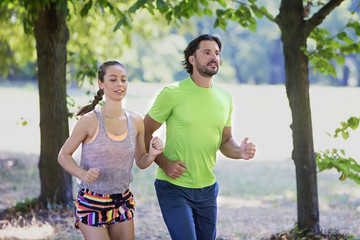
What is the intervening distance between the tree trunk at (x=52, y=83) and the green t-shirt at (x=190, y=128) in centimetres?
324

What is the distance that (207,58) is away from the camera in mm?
3848

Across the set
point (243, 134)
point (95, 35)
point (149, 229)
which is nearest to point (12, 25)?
point (95, 35)

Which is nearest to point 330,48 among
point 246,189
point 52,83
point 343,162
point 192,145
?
point 343,162

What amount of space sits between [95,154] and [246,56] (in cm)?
5342

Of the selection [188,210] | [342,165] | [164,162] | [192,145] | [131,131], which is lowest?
[188,210]

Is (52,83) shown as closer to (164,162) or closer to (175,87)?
(175,87)

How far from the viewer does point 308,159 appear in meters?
5.24

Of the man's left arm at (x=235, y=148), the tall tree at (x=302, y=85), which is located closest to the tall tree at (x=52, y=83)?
the tall tree at (x=302, y=85)

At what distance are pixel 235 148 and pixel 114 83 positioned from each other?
1.12 meters

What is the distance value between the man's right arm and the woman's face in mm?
457

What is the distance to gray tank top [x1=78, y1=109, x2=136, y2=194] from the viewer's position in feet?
11.0

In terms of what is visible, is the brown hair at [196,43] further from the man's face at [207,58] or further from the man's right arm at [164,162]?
the man's right arm at [164,162]

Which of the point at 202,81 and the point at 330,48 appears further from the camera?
the point at 330,48

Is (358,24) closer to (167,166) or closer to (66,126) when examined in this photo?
(167,166)
